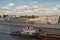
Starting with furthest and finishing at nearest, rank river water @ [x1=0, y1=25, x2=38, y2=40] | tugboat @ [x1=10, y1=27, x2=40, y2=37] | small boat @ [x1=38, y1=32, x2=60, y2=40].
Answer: river water @ [x1=0, y1=25, x2=38, y2=40], tugboat @ [x1=10, y1=27, x2=40, y2=37], small boat @ [x1=38, y1=32, x2=60, y2=40]

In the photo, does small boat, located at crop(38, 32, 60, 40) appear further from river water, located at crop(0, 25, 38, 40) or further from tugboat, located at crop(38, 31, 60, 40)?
river water, located at crop(0, 25, 38, 40)

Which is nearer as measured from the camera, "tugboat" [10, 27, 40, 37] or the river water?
"tugboat" [10, 27, 40, 37]

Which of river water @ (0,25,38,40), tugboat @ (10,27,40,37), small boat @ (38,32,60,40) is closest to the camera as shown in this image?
small boat @ (38,32,60,40)

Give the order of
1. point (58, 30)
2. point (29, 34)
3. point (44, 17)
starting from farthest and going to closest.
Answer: point (29, 34), point (58, 30), point (44, 17)

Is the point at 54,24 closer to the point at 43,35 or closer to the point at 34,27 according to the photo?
the point at 43,35

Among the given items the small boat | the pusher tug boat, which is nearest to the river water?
the pusher tug boat

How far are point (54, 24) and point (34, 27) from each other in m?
1.33

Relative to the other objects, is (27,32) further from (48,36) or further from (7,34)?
(48,36)

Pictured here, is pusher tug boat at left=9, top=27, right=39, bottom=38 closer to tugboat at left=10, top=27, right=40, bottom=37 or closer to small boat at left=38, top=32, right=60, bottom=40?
tugboat at left=10, top=27, right=40, bottom=37

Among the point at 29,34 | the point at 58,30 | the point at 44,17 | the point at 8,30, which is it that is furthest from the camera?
the point at 8,30

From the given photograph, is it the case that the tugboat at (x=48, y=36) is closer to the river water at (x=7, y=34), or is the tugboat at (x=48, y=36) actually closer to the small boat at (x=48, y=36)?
the small boat at (x=48, y=36)

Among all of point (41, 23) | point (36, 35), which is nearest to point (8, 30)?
point (36, 35)

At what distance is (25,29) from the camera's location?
8234 mm

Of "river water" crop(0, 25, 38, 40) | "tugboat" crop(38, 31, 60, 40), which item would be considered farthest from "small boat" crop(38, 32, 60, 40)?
"river water" crop(0, 25, 38, 40)
